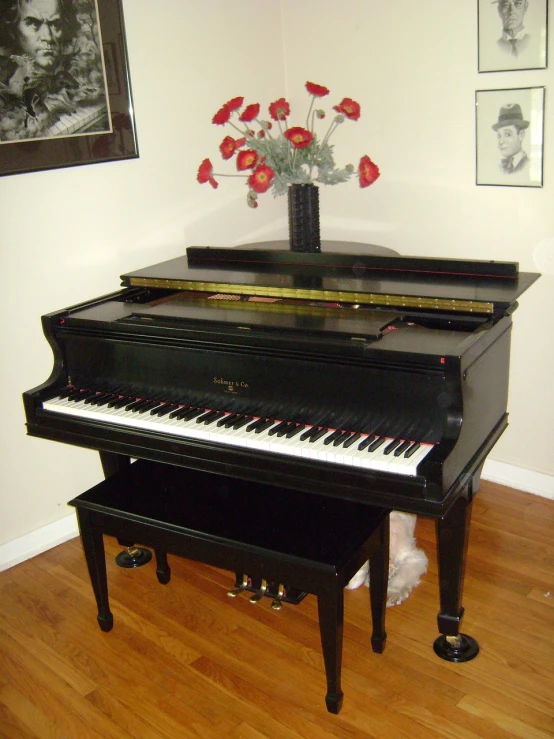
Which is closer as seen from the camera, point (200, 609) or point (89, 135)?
point (200, 609)

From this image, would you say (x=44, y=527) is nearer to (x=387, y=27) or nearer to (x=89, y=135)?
(x=89, y=135)

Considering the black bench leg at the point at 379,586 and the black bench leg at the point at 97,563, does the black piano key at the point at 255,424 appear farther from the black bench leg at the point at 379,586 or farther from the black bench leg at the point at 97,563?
the black bench leg at the point at 97,563

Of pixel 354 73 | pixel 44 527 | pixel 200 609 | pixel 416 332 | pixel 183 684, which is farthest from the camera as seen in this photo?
pixel 354 73

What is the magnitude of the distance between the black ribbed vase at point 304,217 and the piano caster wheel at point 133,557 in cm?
129

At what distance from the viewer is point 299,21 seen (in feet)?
11.1

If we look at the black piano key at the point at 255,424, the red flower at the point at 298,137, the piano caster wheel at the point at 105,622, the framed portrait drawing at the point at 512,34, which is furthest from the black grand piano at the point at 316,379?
the framed portrait drawing at the point at 512,34

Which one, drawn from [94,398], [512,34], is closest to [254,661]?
[94,398]

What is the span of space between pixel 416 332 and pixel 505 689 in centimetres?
106

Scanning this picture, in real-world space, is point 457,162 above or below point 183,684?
above

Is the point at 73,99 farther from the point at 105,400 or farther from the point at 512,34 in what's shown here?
the point at 512,34

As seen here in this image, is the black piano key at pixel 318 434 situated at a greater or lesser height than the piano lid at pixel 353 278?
lesser

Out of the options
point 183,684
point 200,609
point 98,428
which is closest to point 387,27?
point 98,428

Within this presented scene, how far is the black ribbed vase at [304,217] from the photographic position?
2625mm

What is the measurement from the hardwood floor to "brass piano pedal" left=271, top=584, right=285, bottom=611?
0.04 m
